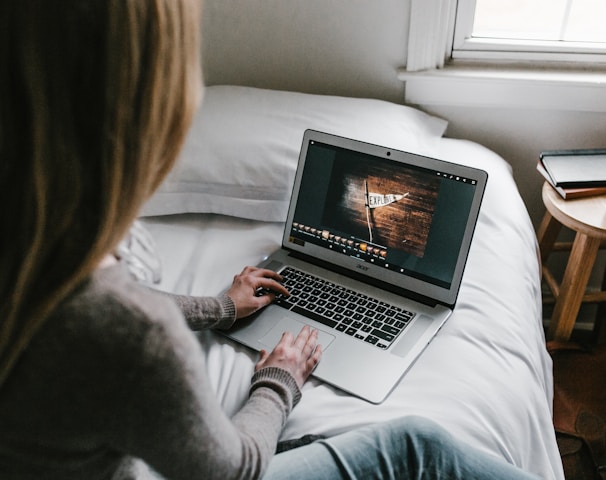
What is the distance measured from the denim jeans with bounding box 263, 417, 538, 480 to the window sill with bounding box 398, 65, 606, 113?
0.95 meters

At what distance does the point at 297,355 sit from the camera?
907 millimetres

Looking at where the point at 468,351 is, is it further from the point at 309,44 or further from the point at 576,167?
the point at 309,44

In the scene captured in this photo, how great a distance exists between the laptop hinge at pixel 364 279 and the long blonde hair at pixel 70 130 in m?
0.66

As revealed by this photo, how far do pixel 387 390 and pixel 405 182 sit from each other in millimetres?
374

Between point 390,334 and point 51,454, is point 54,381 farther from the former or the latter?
point 390,334

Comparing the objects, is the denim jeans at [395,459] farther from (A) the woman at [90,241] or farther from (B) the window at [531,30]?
(B) the window at [531,30]

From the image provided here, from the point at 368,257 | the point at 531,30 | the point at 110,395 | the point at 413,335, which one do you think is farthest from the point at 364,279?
the point at 531,30

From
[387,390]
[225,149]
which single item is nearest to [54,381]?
[387,390]

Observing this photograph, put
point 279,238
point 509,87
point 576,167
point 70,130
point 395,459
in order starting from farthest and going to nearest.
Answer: point 509,87 → point 576,167 → point 279,238 → point 395,459 → point 70,130

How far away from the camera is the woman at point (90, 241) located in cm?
46

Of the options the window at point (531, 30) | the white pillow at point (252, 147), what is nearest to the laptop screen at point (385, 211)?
the white pillow at point (252, 147)

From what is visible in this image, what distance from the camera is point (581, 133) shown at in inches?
59.7

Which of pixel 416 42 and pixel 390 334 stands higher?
pixel 416 42

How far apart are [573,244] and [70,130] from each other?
1.24 m
